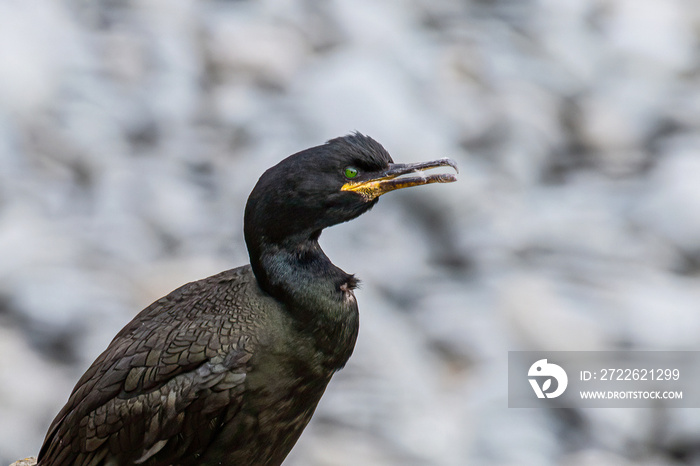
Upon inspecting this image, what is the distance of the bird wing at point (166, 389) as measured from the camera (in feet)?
12.1

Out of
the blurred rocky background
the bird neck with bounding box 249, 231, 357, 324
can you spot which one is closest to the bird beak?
the bird neck with bounding box 249, 231, 357, 324

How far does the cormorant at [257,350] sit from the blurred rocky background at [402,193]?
3.51 m

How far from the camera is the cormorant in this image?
367 centimetres

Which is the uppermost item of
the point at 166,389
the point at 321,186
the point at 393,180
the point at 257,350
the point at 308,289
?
the point at 393,180

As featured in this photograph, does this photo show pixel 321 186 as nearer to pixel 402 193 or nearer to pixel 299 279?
pixel 299 279

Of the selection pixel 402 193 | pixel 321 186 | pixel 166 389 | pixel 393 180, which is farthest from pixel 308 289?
pixel 402 193

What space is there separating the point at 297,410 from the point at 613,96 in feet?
22.3

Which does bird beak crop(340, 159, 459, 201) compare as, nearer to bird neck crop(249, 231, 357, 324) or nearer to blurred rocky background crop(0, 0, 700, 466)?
bird neck crop(249, 231, 357, 324)

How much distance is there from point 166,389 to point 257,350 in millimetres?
387

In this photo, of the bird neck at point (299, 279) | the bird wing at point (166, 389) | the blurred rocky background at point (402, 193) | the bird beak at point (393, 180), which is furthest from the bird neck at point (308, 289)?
the blurred rocky background at point (402, 193)

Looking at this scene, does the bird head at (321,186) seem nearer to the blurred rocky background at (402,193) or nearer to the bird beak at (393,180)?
the bird beak at (393,180)

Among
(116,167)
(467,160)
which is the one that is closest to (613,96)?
(467,160)

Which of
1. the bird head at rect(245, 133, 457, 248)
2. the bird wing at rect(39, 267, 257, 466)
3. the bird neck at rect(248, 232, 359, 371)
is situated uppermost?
the bird head at rect(245, 133, 457, 248)

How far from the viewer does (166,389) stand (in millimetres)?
3709
